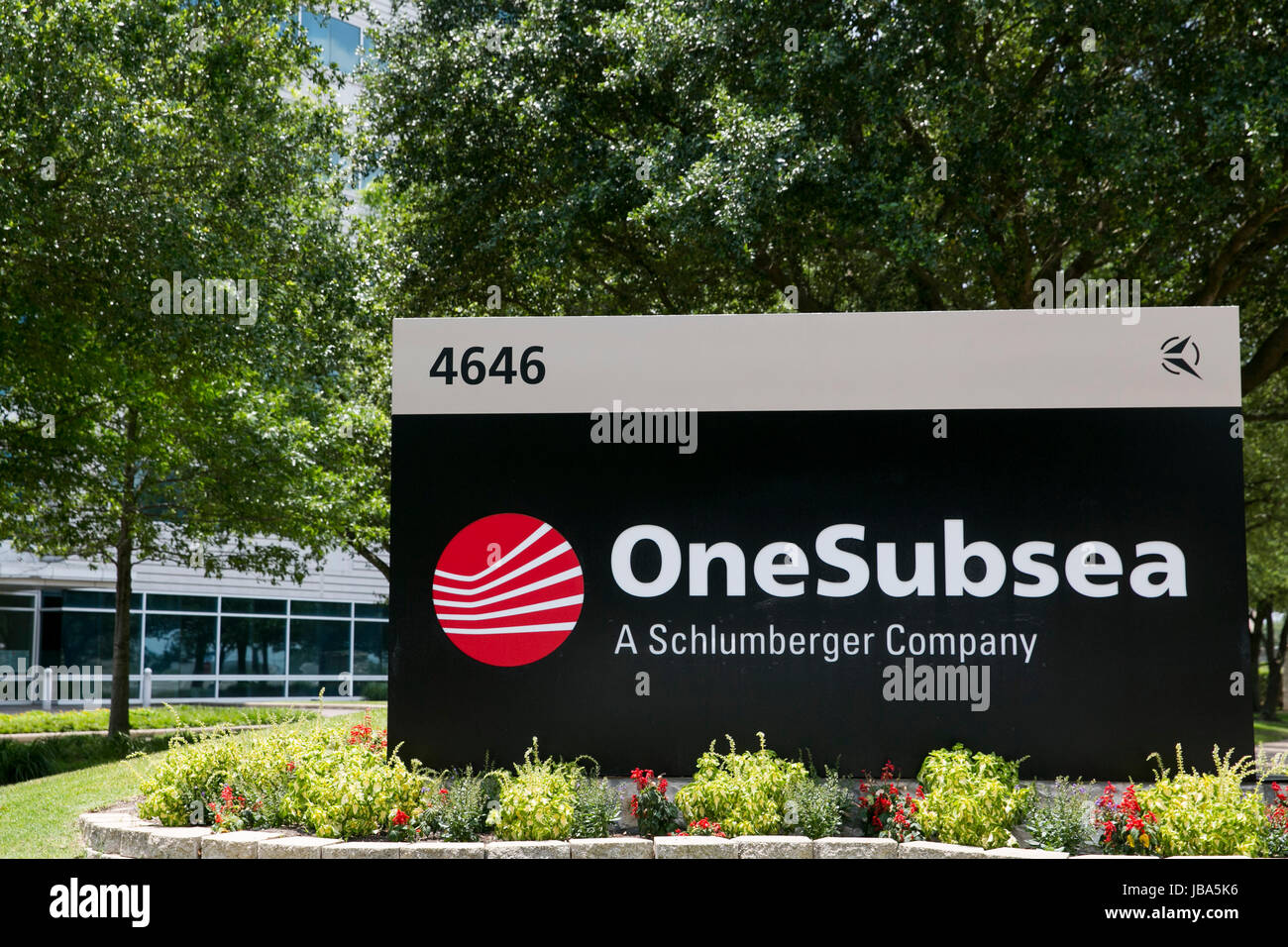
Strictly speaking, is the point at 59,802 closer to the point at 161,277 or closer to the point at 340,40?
the point at 161,277

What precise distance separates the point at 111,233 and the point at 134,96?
2333 millimetres

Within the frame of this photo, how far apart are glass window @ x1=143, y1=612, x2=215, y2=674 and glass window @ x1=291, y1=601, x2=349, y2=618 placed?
2.94 m

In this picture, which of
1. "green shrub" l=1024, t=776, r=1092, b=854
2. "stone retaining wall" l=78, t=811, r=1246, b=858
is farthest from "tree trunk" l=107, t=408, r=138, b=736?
"green shrub" l=1024, t=776, r=1092, b=854

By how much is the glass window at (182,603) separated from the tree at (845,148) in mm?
17130

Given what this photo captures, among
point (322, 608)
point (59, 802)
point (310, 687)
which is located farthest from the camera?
point (322, 608)

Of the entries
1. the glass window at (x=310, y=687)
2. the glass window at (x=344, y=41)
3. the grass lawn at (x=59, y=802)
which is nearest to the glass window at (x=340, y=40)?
the glass window at (x=344, y=41)

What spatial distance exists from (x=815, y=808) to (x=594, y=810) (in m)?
1.54

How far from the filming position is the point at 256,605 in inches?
1308

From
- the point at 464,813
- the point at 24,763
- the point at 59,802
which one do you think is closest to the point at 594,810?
the point at 464,813

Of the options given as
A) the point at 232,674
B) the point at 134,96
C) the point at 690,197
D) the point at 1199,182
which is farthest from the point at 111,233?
the point at 232,674

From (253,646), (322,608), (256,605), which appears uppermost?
(256,605)

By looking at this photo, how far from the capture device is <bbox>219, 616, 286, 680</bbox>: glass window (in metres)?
32.1

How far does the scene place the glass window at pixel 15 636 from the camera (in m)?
28.3

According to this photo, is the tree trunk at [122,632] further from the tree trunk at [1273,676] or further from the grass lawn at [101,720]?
the tree trunk at [1273,676]
